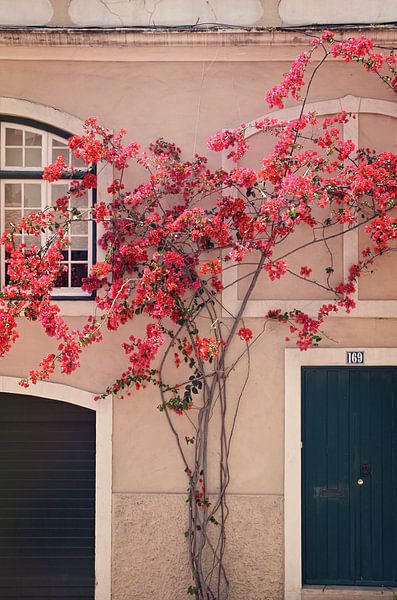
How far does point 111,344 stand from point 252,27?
327 centimetres

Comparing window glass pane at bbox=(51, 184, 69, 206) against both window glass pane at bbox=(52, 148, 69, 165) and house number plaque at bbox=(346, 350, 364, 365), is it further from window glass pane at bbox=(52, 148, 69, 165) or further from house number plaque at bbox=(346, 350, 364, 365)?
house number plaque at bbox=(346, 350, 364, 365)

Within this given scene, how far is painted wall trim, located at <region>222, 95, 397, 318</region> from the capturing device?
730cm

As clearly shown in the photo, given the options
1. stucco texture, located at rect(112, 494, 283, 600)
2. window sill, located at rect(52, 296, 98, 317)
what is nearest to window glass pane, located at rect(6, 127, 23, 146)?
window sill, located at rect(52, 296, 98, 317)

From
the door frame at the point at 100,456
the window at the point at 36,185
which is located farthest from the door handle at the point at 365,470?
the window at the point at 36,185

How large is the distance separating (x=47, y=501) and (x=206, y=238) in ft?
9.89

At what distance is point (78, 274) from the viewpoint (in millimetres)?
7656

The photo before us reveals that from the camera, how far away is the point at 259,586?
7.28 meters

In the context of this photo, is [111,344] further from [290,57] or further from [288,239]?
[290,57]

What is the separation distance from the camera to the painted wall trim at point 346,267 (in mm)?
7305

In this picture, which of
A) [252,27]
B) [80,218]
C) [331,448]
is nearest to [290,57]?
[252,27]

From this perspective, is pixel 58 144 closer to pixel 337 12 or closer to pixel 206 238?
pixel 206 238

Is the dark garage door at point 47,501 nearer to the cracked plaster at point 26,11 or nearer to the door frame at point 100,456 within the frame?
the door frame at point 100,456

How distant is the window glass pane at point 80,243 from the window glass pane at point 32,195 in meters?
0.50

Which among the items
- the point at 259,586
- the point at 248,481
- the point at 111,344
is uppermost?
the point at 111,344
